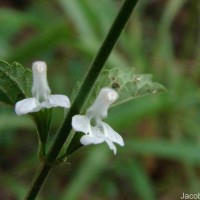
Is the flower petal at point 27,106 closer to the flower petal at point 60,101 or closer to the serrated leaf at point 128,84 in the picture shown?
the flower petal at point 60,101

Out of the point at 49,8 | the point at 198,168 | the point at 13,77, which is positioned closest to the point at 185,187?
the point at 198,168

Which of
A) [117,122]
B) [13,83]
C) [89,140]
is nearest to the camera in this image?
[89,140]

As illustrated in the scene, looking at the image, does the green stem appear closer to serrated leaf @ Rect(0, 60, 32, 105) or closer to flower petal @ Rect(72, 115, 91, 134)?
flower petal @ Rect(72, 115, 91, 134)

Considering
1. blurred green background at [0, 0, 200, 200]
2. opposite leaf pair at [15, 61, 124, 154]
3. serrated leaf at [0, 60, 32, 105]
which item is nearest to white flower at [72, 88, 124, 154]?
opposite leaf pair at [15, 61, 124, 154]

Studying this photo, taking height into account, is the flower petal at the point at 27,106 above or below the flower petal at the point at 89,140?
above

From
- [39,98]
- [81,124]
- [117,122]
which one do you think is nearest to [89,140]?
[81,124]

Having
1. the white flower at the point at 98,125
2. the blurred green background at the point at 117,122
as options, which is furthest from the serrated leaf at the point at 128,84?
the blurred green background at the point at 117,122

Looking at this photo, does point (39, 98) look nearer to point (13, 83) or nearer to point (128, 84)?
point (13, 83)
